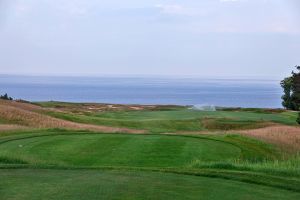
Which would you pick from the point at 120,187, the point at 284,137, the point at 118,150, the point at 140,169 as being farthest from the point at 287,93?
the point at 120,187

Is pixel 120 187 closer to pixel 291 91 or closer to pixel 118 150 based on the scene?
pixel 118 150

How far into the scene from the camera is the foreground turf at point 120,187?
27.2 ft

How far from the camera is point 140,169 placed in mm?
11305

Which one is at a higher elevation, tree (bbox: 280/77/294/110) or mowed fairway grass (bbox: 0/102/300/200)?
tree (bbox: 280/77/294/110)

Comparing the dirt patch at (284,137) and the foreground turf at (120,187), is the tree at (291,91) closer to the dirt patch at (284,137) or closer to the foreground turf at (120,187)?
the dirt patch at (284,137)

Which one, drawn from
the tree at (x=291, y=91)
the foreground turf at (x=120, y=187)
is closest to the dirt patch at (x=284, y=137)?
the tree at (x=291, y=91)

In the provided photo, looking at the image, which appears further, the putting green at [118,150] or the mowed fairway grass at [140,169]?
the putting green at [118,150]

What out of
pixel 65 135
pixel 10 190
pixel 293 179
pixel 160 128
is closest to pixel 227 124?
pixel 160 128

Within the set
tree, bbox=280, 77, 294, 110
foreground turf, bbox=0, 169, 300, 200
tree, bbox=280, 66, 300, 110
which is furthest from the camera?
tree, bbox=280, 77, 294, 110

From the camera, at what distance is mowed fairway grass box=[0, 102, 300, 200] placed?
8.64 m

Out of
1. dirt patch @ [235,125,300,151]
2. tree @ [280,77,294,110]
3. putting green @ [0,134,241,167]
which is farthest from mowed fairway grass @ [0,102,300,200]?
tree @ [280,77,294,110]

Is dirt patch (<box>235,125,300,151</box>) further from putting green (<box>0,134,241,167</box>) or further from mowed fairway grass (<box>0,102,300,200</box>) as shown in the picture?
putting green (<box>0,134,241,167</box>)

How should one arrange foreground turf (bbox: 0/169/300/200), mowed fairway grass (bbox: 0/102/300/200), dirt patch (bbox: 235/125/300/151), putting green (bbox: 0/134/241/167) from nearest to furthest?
foreground turf (bbox: 0/169/300/200), mowed fairway grass (bbox: 0/102/300/200), putting green (bbox: 0/134/241/167), dirt patch (bbox: 235/125/300/151)

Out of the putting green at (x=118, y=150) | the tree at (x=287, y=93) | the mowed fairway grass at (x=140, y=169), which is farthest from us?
the tree at (x=287, y=93)
